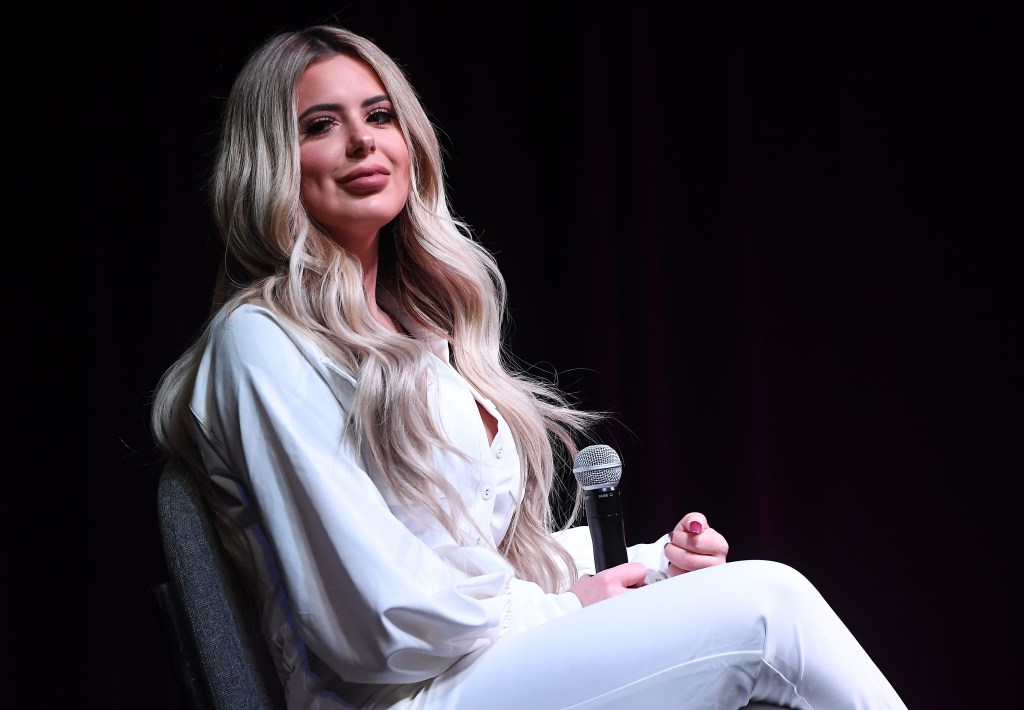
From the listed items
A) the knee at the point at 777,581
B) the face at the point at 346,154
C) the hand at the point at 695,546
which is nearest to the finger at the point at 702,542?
the hand at the point at 695,546

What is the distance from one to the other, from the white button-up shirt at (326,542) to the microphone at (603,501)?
0.26 ft

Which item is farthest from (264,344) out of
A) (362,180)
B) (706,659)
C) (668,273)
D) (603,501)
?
(668,273)

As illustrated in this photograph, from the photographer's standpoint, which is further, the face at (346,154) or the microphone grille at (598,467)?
the face at (346,154)

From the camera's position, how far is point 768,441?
2.22m

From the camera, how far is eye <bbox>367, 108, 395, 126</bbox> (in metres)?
1.51

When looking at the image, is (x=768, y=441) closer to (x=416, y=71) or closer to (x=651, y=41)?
(x=651, y=41)

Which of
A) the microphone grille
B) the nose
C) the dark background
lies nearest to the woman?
the nose

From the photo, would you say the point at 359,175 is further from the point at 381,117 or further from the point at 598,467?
the point at 598,467

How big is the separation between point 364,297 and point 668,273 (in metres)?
1.09

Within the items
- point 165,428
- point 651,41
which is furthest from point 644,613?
point 651,41

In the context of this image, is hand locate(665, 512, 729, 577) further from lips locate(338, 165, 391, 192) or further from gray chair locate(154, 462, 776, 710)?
lips locate(338, 165, 391, 192)

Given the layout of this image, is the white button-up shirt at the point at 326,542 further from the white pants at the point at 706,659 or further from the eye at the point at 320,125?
the eye at the point at 320,125

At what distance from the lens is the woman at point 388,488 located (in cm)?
103

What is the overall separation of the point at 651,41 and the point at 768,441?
0.98 m
